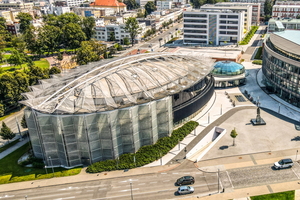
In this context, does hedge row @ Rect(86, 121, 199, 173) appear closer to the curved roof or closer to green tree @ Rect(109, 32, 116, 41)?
the curved roof

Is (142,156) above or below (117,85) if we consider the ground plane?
below

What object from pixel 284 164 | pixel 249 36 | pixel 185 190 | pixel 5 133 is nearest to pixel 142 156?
pixel 185 190

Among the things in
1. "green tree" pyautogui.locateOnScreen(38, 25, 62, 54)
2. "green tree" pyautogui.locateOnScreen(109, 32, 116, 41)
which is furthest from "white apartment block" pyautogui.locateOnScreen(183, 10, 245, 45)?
"green tree" pyautogui.locateOnScreen(38, 25, 62, 54)

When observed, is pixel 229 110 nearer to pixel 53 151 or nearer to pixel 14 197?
pixel 53 151

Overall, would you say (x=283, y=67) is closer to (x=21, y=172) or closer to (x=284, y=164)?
(x=284, y=164)

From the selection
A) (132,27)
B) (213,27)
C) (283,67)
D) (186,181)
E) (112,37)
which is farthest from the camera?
(112,37)

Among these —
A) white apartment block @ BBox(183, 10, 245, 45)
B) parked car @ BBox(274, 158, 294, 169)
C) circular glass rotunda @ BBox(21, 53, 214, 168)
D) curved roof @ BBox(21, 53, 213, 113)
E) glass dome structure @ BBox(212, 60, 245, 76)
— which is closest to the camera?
parked car @ BBox(274, 158, 294, 169)

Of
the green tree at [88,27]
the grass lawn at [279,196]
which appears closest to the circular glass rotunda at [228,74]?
the grass lawn at [279,196]
